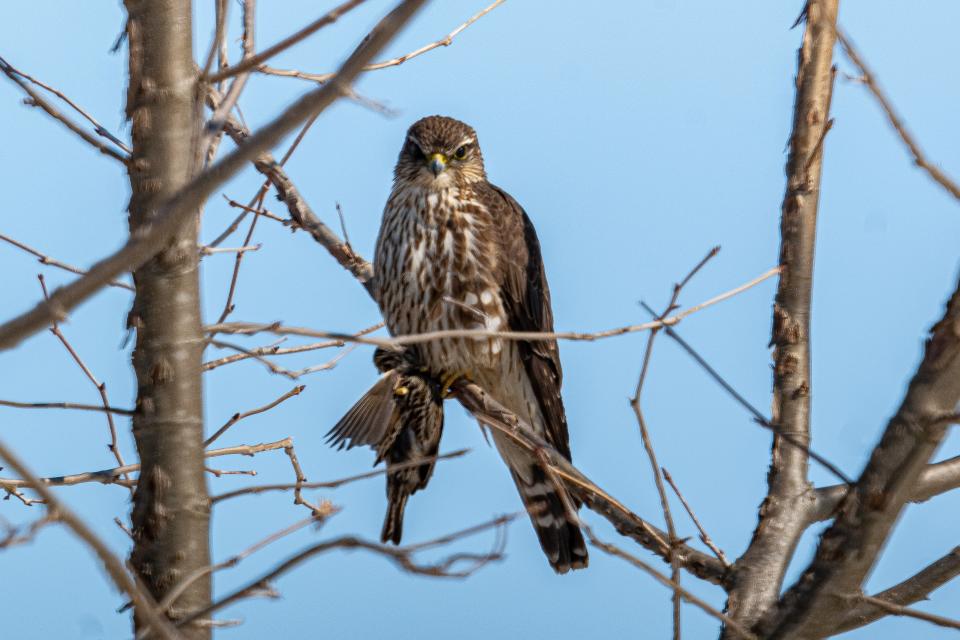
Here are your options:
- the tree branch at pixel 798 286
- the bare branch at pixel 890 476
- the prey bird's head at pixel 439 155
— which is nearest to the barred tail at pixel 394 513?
the prey bird's head at pixel 439 155

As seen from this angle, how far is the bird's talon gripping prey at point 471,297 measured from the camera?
3697 mm

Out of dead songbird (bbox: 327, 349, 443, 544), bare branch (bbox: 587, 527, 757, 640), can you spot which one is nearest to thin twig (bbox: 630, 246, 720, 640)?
bare branch (bbox: 587, 527, 757, 640)

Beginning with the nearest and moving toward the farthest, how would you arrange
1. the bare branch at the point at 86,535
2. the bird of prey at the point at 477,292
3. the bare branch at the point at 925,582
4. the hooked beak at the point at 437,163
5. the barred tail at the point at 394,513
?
1. the bare branch at the point at 86,535
2. the bare branch at the point at 925,582
3. the barred tail at the point at 394,513
4. the bird of prey at the point at 477,292
5. the hooked beak at the point at 437,163

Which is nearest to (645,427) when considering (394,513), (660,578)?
(660,578)

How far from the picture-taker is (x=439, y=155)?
3.88 m

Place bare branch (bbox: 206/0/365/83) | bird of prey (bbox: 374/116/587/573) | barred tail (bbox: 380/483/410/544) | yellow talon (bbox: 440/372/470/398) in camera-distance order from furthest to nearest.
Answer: bird of prey (bbox: 374/116/587/573) < yellow talon (bbox: 440/372/470/398) < barred tail (bbox: 380/483/410/544) < bare branch (bbox: 206/0/365/83)

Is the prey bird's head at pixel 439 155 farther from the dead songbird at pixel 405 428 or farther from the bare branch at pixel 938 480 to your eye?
the bare branch at pixel 938 480

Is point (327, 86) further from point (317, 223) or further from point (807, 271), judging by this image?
point (317, 223)

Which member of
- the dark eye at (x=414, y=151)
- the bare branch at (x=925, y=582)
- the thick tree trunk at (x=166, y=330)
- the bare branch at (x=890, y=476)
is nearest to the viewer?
the bare branch at (x=890, y=476)

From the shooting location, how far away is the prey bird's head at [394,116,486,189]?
389 centimetres

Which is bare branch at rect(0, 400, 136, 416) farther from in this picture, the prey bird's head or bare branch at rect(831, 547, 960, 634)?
the prey bird's head

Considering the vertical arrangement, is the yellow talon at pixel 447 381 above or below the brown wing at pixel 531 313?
below

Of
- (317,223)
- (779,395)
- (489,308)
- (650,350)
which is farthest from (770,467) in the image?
(317,223)

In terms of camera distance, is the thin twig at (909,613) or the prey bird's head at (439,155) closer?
the thin twig at (909,613)
